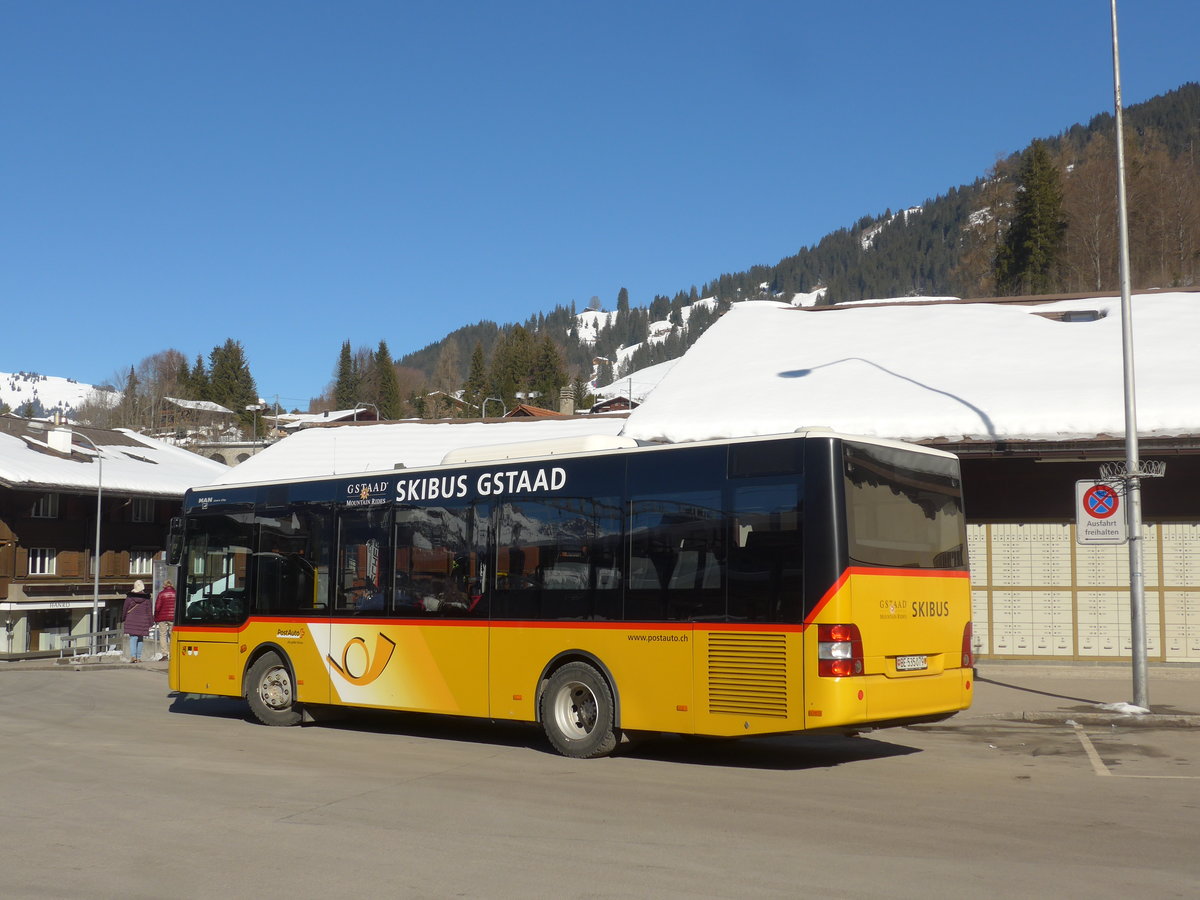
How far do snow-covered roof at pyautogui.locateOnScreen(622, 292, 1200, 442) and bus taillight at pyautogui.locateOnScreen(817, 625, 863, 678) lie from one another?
9.52 meters

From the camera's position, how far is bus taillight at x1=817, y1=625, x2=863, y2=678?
10.5 metres

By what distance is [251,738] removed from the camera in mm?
14445

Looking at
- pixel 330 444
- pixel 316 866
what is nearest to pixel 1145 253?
pixel 330 444

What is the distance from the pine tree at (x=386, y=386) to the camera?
159625mm

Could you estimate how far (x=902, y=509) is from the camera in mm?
11430

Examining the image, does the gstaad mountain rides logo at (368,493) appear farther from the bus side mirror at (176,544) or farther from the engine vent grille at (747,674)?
the engine vent grille at (747,674)

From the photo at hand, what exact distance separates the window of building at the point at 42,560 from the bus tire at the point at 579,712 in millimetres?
49821

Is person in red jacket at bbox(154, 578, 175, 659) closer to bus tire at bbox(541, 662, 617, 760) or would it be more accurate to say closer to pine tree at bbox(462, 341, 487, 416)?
bus tire at bbox(541, 662, 617, 760)

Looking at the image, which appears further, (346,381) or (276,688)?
(346,381)

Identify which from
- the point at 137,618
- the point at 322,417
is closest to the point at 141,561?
the point at 137,618

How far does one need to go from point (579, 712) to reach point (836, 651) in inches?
126

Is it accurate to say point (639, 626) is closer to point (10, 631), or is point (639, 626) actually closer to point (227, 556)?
point (227, 556)

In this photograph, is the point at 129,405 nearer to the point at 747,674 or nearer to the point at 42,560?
the point at 42,560

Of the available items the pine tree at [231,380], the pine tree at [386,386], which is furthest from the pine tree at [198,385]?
the pine tree at [386,386]
